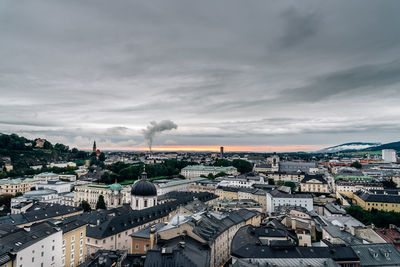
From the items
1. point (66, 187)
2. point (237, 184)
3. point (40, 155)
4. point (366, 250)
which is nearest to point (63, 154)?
point (40, 155)

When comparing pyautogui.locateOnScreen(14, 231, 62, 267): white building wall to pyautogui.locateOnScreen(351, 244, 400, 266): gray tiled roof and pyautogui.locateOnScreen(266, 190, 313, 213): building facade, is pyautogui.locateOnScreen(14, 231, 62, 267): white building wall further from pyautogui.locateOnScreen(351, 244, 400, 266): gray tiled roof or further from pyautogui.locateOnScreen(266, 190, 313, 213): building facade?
pyautogui.locateOnScreen(266, 190, 313, 213): building facade

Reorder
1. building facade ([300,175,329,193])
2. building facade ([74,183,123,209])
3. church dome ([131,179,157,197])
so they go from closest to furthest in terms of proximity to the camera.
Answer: church dome ([131,179,157,197]), building facade ([74,183,123,209]), building facade ([300,175,329,193])

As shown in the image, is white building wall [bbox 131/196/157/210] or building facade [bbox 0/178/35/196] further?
building facade [bbox 0/178/35/196]

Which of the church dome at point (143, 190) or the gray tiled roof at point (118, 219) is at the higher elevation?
the church dome at point (143, 190)

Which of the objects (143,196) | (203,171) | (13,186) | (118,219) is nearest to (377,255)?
(118,219)

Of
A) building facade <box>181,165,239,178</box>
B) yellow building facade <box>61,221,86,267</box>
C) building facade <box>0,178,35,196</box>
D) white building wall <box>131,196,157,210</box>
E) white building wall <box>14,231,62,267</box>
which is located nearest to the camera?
white building wall <box>14,231,62,267</box>

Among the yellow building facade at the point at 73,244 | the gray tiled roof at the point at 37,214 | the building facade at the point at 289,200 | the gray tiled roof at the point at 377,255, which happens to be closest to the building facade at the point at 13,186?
the gray tiled roof at the point at 37,214

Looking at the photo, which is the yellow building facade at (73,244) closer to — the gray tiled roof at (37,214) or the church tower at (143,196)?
the gray tiled roof at (37,214)

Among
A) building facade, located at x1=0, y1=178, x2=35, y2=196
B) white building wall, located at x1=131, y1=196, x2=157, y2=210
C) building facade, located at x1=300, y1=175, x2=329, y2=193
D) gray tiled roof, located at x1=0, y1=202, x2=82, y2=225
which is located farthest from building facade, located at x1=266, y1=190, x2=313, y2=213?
building facade, located at x1=0, y1=178, x2=35, y2=196

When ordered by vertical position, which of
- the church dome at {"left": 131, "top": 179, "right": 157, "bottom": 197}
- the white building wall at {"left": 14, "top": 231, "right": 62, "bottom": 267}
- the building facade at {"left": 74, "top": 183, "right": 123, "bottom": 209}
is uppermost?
the church dome at {"left": 131, "top": 179, "right": 157, "bottom": 197}
